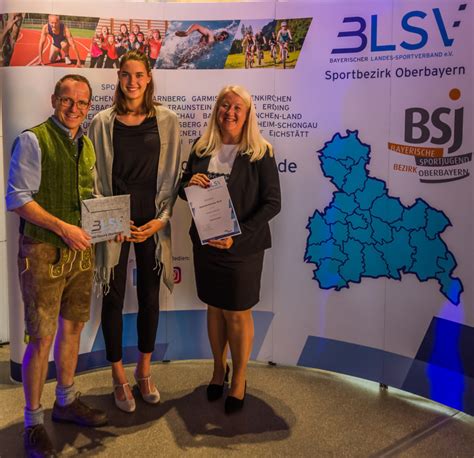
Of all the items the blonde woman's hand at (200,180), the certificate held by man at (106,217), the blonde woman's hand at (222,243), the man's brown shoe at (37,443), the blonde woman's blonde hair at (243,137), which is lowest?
the man's brown shoe at (37,443)

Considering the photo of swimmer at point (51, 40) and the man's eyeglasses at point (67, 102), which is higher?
the photo of swimmer at point (51, 40)

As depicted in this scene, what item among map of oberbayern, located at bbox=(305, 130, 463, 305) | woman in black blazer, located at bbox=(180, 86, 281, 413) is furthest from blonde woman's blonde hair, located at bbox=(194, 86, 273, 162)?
map of oberbayern, located at bbox=(305, 130, 463, 305)

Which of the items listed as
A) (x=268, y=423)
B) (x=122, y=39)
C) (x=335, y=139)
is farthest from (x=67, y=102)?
(x=268, y=423)

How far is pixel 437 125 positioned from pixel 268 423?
5.91ft

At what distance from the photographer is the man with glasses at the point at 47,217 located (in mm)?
2375

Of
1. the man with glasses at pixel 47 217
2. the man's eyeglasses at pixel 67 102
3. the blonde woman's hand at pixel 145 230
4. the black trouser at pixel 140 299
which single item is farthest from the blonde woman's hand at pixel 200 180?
the man's eyeglasses at pixel 67 102

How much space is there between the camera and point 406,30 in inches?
115

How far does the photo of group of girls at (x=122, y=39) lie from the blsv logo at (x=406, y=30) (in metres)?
1.05

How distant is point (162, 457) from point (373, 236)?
5.37 ft

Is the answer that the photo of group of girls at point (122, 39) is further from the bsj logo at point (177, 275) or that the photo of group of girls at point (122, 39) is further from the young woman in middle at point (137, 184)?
the bsj logo at point (177, 275)

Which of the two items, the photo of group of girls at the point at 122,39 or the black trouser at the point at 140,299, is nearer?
the black trouser at the point at 140,299

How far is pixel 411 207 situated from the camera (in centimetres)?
301

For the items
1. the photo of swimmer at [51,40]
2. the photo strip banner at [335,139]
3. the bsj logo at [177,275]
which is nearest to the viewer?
the photo strip banner at [335,139]

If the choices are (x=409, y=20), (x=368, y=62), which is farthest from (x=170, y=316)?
(x=409, y=20)
